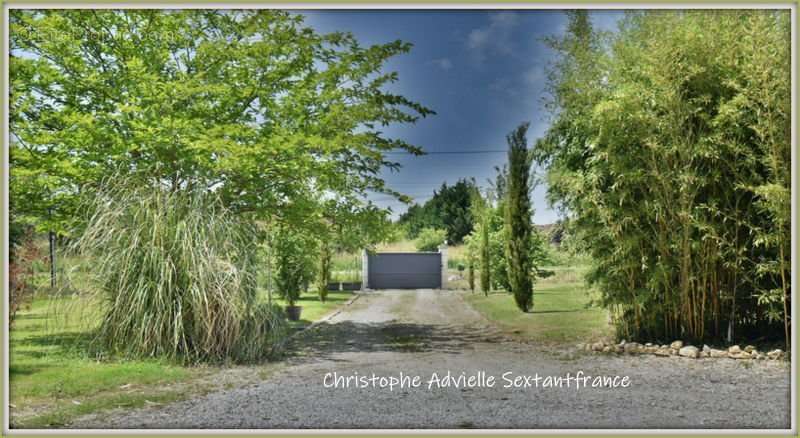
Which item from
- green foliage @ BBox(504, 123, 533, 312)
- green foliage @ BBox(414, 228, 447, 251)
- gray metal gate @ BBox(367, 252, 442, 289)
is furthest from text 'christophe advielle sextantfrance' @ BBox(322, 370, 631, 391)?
gray metal gate @ BBox(367, 252, 442, 289)

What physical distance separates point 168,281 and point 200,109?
7.01ft

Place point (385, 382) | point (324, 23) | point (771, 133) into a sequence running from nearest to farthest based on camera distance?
point (385, 382)
point (771, 133)
point (324, 23)

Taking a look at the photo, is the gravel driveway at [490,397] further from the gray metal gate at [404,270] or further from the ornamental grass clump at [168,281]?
the gray metal gate at [404,270]

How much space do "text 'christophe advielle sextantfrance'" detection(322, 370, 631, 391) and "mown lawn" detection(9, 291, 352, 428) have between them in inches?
42.2

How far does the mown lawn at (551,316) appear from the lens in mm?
7914

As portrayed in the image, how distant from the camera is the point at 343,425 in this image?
13.1 feet

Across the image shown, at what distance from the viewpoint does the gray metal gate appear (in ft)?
47.0

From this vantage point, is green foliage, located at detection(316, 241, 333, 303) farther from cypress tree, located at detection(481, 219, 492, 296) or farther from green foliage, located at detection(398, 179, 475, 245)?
cypress tree, located at detection(481, 219, 492, 296)

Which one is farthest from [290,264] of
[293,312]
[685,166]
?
[685,166]

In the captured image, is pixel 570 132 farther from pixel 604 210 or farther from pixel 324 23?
pixel 324 23

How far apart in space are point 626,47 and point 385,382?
3.91 meters

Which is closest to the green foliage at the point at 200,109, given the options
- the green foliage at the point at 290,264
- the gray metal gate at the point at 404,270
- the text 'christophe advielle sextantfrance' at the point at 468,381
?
the text 'christophe advielle sextantfrance' at the point at 468,381

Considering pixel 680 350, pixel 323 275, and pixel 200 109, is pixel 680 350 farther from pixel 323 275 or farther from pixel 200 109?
pixel 323 275

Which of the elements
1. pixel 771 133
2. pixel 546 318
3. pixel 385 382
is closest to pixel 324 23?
pixel 385 382
